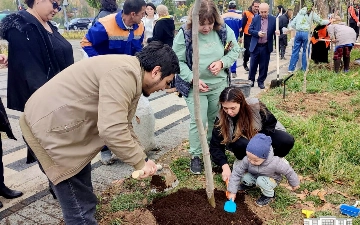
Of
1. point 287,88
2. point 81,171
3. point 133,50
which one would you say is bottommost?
point 287,88

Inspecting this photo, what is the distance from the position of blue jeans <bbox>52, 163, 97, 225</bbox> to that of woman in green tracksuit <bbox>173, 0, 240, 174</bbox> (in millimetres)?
1484

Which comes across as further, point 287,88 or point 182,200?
point 287,88

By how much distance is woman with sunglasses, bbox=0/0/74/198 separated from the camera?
103 inches

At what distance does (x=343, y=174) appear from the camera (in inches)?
135

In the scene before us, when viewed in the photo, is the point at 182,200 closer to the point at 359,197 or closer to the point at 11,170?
the point at 359,197

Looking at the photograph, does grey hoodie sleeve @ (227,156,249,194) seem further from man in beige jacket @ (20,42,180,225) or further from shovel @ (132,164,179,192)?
man in beige jacket @ (20,42,180,225)

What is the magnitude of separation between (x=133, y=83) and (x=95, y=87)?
0.20 meters

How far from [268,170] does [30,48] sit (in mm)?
2059

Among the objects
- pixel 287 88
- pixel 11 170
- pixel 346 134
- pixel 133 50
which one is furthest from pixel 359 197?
pixel 287 88

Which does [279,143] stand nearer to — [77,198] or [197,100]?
[197,100]

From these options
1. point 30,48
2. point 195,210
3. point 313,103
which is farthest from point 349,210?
point 313,103

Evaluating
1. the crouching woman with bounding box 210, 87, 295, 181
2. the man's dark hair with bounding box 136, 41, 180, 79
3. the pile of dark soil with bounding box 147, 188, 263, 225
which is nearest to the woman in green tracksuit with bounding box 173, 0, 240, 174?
the crouching woman with bounding box 210, 87, 295, 181

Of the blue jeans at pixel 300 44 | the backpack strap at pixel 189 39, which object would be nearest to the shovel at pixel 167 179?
the backpack strap at pixel 189 39

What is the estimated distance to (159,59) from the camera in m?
1.96
